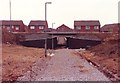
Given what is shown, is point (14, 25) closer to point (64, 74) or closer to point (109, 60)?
Answer: point (109, 60)

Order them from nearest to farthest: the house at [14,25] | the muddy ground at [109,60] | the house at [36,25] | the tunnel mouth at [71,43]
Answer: the muddy ground at [109,60]
the tunnel mouth at [71,43]
the house at [14,25]
the house at [36,25]

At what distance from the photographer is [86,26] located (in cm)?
14025

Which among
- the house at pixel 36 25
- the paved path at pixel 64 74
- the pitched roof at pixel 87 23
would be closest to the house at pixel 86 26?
the pitched roof at pixel 87 23

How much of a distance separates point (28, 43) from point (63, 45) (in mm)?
15816

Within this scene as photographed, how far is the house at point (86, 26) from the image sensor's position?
5468 inches

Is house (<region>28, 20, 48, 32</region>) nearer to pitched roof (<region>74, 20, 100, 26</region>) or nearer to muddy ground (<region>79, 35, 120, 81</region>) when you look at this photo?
pitched roof (<region>74, 20, 100, 26</region>)

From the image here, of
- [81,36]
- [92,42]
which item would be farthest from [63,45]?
[92,42]

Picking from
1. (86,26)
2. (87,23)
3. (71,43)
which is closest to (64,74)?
(71,43)

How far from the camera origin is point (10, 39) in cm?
8988

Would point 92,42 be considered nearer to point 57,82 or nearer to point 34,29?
point 34,29

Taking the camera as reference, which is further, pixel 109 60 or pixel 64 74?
pixel 109 60

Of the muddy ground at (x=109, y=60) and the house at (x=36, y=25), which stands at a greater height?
the house at (x=36, y=25)

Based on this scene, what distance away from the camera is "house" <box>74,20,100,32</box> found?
13888 centimetres

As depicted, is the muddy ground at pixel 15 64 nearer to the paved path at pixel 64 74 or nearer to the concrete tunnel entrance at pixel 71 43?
the paved path at pixel 64 74
